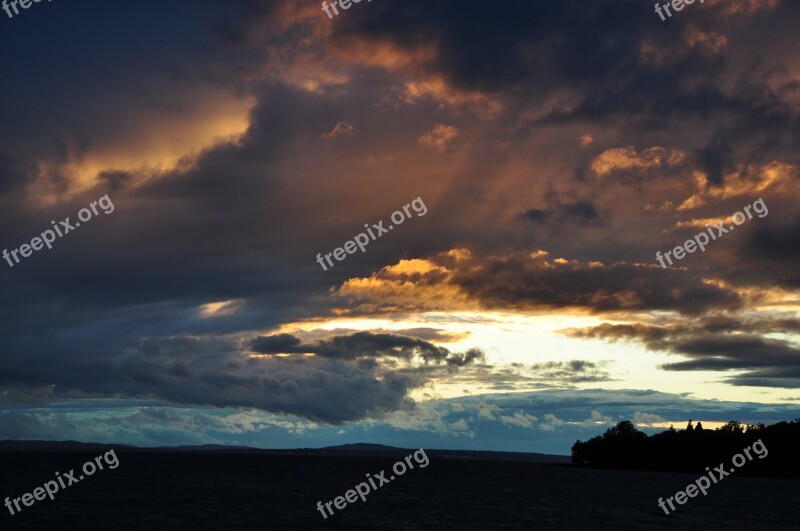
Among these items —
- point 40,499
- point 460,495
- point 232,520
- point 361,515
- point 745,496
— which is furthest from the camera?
point 745,496

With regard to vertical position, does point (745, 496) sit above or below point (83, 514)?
below

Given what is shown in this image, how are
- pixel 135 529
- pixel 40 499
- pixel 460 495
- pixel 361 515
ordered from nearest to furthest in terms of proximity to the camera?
pixel 135 529
pixel 361 515
pixel 40 499
pixel 460 495

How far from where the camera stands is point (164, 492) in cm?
15050

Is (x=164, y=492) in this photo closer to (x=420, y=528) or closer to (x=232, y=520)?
(x=232, y=520)

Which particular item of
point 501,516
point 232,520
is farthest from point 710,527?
point 232,520

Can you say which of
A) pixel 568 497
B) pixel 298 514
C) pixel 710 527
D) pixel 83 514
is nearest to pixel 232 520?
pixel 298 514

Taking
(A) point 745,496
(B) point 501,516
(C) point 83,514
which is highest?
(C) point 83,514

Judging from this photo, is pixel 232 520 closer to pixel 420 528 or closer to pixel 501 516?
pixel 420 528

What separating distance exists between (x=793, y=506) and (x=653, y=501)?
1110 inches

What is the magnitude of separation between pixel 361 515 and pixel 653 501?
74.2m

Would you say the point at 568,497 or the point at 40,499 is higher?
the point at 40,499

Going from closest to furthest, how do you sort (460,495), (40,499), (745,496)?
1. (40,499)
2. (460,495)
3. (745,496)

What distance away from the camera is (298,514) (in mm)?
111125

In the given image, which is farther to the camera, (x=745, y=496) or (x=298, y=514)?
(x=745, y=496)
